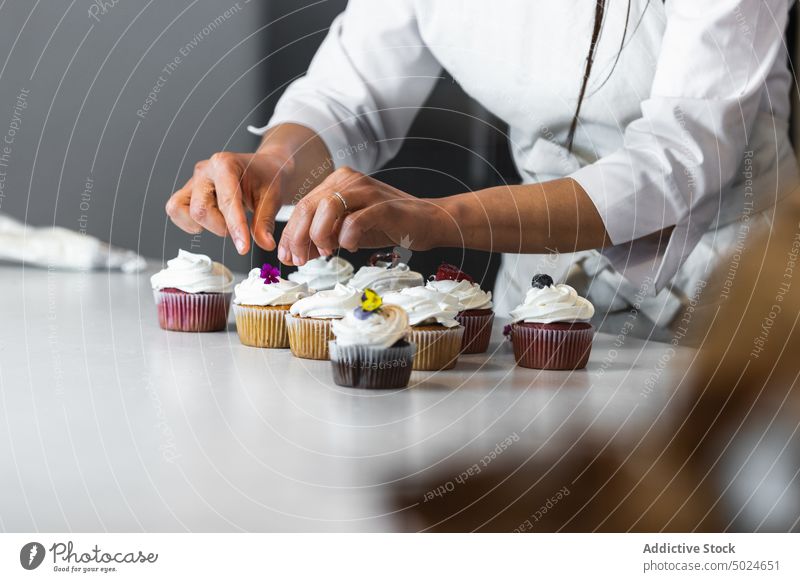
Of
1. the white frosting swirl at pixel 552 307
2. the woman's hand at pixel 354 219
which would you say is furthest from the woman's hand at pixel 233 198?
the white frosting swirl at pixel 552 307

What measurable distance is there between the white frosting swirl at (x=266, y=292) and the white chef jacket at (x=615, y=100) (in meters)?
0.42

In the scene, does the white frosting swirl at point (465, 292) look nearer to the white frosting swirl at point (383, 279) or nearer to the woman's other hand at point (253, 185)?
the white frosting swirl at point (383, 279)

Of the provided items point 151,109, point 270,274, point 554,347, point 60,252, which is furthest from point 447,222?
point 151,109

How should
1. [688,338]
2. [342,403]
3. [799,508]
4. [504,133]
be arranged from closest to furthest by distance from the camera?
[342,403]
[799,508]
[688,338]
[504,133]

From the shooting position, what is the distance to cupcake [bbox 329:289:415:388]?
1.34 meters

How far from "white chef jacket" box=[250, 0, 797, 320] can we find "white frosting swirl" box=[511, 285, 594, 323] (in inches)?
8.7

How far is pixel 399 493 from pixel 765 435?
0.76 m

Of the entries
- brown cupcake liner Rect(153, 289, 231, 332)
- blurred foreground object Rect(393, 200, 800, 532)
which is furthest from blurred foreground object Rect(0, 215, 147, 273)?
blurred foreground object Rect(393, 200, 800, 532)

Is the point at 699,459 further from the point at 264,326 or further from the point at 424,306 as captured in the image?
the point at 264,326

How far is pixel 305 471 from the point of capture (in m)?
1.04

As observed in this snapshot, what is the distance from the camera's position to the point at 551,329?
1523 mm

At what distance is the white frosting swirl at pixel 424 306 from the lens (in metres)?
1.52
